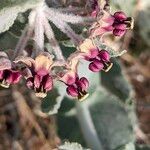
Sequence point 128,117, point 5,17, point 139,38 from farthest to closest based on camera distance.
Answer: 1. point 139,38
2. point 128,117
3. point 5,17

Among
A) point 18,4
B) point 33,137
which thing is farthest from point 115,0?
point 33,137

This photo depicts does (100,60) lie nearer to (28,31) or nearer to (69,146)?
(28,31)

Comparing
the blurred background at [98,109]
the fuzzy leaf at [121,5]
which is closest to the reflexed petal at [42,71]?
the blurred background at [98,109]

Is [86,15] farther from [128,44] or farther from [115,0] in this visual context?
[128,44]

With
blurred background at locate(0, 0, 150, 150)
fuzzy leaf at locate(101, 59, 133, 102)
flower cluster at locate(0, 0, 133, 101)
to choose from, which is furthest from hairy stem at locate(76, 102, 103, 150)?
flower cluster at locate(0, 0, 133, 101)

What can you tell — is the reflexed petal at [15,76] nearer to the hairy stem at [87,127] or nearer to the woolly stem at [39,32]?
the woolly stem at [39,32]

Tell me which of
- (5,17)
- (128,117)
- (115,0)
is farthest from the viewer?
(128,117)
